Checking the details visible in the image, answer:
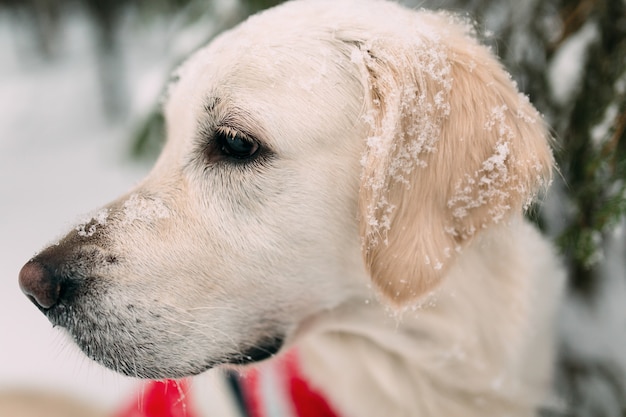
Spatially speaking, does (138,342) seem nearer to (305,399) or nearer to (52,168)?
(305,399)

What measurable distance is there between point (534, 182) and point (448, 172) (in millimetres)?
217

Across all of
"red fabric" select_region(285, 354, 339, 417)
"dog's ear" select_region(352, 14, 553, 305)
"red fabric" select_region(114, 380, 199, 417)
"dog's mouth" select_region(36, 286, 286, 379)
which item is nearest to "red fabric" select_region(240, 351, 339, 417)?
"red fabric" select_region(285, 354, 339, 417)

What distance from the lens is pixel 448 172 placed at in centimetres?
138

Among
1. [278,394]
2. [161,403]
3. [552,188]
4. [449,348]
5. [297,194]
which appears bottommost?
[161,403]

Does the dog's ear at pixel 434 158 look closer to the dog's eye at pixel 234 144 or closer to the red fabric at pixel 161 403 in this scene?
the dog's eye at pixel 234 144

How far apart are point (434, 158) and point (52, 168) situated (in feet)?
17.9

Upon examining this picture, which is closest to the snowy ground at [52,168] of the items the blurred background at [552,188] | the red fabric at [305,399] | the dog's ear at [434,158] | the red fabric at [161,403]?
the blurred background at [552,188]

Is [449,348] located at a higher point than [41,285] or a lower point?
higher

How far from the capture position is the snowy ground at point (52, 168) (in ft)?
10.3

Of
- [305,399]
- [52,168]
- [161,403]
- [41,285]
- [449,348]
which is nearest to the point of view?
[41,285]

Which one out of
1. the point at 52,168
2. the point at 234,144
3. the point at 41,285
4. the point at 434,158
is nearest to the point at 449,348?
the point at 434,158

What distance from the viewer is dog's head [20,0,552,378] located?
137 cm

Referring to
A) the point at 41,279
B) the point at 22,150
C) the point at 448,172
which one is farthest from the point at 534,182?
the point at 22,150

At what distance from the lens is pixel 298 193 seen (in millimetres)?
1406
